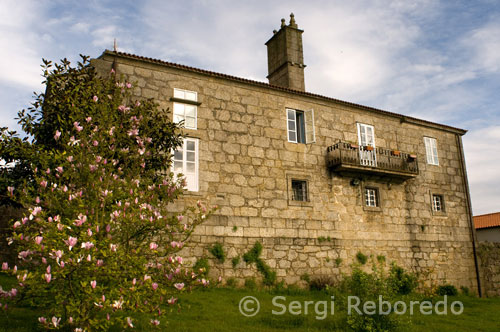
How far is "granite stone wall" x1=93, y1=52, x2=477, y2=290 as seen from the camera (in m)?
12.8

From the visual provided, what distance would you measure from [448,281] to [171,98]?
13.0 metres

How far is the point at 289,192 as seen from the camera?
1403 centimetres

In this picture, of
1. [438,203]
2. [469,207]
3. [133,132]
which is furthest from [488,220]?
[133,132]

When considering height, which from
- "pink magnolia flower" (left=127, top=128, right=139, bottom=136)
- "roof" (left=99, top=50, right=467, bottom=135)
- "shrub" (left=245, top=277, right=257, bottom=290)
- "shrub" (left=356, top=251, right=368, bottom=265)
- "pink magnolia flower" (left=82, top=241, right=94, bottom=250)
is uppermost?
"roof" (left=99, top=50, right=467, bottom=135)

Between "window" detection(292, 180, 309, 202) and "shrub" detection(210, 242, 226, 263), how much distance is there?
342 cm

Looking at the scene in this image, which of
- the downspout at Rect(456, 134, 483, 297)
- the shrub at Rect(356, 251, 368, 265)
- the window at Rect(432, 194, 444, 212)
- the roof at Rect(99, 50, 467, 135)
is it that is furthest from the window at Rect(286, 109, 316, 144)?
the downspout at Rect(456, 134, 483, 297)

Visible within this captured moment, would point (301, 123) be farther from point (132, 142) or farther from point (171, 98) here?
point (132, 142)

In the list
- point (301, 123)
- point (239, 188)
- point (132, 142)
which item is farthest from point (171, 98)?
point (132, 142)

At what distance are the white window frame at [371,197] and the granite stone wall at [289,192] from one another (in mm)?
211

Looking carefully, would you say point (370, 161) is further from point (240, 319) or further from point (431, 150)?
point (240, 319)

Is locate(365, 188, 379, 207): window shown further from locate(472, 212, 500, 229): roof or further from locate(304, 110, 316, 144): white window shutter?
locate(472, 212, 500, 229): roof

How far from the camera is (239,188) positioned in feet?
43.3

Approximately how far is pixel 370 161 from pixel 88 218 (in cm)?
1208

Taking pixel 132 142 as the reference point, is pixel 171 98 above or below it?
above
